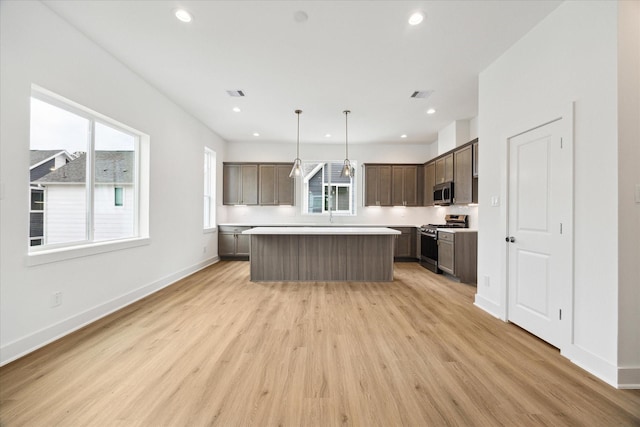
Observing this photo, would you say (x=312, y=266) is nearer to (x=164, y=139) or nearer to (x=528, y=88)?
(x=164, y=139)

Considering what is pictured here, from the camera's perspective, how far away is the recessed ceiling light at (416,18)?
2.47m

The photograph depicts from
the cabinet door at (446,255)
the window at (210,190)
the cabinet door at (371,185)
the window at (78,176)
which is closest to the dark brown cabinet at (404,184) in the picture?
the cabinet door at (371,185)

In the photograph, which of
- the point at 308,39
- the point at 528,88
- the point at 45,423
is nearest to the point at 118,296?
the point at 45,423

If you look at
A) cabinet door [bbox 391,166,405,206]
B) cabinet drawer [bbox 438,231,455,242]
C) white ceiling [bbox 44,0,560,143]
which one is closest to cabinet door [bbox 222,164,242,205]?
white ceiling [bbox 44,0,560,143]

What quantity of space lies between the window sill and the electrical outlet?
0.31 metres

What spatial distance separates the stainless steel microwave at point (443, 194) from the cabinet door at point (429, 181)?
0.23 metres

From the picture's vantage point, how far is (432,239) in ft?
18.5

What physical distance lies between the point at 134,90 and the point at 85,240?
1985mm

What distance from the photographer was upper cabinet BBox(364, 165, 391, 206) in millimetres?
6988

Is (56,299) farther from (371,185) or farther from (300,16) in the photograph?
(371,185)

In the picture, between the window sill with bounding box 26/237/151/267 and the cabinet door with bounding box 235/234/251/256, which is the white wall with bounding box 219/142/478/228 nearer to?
the cabinet door with bounding box 235/234/251/256

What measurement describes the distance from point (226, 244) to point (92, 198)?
3685 mm

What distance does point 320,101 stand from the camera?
445cm

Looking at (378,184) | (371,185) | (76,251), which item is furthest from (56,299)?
(378,184)
